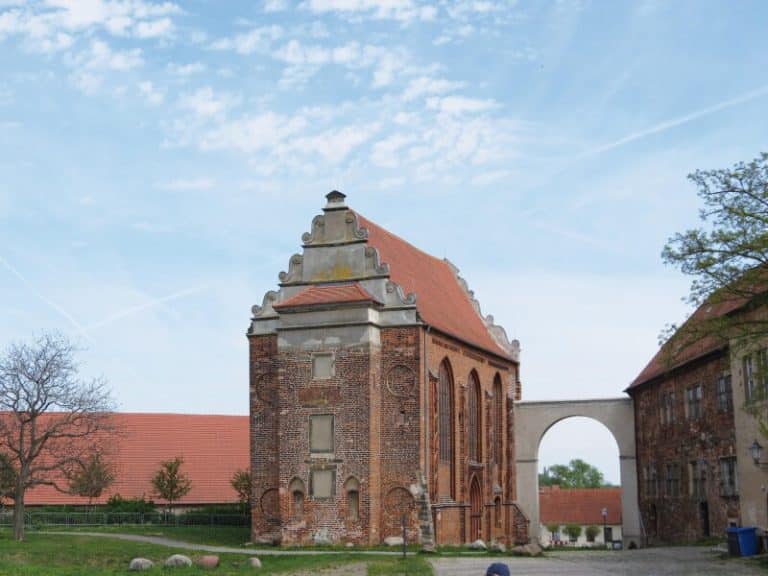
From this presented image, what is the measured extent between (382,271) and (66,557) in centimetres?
1516

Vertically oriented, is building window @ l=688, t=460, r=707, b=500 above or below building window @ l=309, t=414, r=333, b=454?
below

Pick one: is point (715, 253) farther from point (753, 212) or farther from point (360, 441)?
point (360, 441)

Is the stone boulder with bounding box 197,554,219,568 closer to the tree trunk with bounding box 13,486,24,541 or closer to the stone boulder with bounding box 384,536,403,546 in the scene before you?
the stone boulder with bounding box 384,536,403,546

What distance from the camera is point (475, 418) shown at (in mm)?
47906

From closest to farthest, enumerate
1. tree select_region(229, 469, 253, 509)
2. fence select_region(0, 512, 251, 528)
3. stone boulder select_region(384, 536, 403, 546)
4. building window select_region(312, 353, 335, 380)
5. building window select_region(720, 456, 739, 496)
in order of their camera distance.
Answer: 1. building window select_region(720, 456, 739, 496)
2. stone boulder select_region(384, 536, 403, 546)
3. building window select_region(312, 353, 335, 380)
4. fence select_region(0, 512, 251, 528)
5. tree select_region(229, 469, 253, 509)

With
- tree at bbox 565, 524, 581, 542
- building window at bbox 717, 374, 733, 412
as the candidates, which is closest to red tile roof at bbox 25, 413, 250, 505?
building window at bbox 717, 374, 733, 412

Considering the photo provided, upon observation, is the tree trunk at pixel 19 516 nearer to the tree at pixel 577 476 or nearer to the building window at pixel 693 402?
the building window at pixel 693 402

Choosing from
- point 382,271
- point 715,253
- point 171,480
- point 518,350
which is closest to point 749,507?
point 715,253

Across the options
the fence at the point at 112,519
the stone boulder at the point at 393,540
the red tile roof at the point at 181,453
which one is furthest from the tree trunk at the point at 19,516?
the red tile roof at the point at 181,453

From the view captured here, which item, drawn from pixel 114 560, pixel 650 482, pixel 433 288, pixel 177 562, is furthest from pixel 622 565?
pixel 433 288

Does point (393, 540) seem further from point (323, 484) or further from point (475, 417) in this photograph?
point (475, 417)

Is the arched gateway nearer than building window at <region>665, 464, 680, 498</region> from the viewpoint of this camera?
No

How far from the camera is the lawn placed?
26.4 meters

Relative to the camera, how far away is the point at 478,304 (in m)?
56.1
